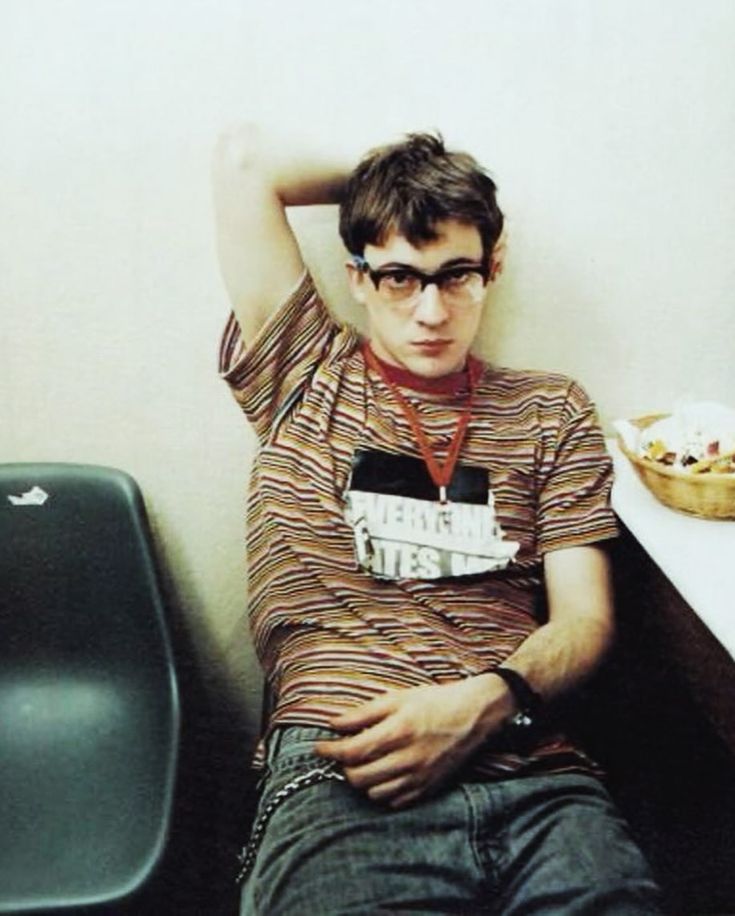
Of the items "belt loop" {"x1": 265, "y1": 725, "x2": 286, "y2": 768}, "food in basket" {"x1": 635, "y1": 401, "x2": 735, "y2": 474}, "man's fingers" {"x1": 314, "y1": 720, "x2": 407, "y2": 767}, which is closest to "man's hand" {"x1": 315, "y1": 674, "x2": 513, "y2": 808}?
"man's fingers" {"x1": 314, "y1": 720, "x2": 407, "y2": 767}

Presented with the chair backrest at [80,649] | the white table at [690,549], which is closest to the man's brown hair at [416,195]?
the white table at [690,549]

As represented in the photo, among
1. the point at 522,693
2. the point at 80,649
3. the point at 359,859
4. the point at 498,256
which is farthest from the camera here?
the point at 80,649

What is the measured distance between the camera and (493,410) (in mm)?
1460

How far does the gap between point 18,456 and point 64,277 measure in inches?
12.8

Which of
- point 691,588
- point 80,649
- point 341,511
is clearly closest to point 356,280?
point 341,511

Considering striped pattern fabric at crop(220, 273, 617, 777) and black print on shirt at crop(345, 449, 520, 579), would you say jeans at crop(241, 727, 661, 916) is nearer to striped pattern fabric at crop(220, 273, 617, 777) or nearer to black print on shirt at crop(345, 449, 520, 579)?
striped pattern fabric at crop(220, 273, 617, 777)

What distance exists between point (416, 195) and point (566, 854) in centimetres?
87

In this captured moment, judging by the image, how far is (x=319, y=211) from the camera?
1.55 metres

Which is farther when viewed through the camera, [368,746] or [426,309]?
[426,309]

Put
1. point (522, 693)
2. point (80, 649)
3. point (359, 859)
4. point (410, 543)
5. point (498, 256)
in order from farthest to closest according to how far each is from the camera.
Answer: point (80, 649)
point (498, 256)
point (410, 543)
point (522, 693)
point (359, 859)

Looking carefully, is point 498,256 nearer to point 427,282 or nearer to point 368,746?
point 427,282

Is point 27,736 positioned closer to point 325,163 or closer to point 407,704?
point 407,704

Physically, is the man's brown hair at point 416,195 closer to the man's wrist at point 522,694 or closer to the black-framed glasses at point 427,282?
the black-framed glasses at point 427,282

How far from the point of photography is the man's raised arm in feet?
4.59
